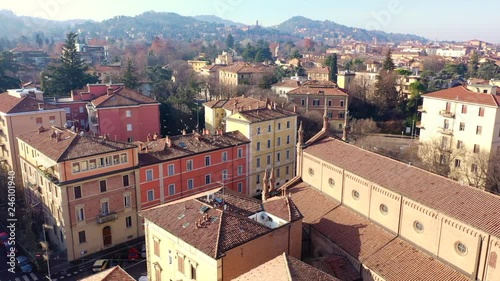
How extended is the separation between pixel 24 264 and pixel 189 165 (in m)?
16.4

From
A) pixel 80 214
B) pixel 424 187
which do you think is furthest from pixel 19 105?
pixel 424 187

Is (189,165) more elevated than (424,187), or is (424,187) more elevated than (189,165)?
(424,187)

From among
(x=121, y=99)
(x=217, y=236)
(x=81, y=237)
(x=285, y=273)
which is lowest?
(x=81, y=237)

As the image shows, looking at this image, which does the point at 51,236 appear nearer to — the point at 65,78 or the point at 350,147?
the point at 350,147

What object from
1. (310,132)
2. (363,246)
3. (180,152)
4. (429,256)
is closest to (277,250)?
(363,246)

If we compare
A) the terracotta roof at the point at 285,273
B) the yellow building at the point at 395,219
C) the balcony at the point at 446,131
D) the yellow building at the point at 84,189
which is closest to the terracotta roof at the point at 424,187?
the yellow building at the point at 395,219

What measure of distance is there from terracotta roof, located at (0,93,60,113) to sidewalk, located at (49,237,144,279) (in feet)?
61.2

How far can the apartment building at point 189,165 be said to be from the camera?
3797 centimetres

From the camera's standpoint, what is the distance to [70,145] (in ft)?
109

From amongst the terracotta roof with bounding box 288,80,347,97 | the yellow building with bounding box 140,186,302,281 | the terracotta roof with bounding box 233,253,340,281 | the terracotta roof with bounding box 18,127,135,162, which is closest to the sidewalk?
the terracotta roof with bounding box 18,127,135,162

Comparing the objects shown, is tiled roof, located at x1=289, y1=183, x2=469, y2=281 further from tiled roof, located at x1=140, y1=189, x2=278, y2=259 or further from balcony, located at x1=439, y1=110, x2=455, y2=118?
balcony, located at x1=439, y1=110, x2=455, y2=118

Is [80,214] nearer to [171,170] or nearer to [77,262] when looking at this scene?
[77,262]

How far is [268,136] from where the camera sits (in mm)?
48000

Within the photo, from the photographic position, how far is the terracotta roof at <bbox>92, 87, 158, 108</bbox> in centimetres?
5125
